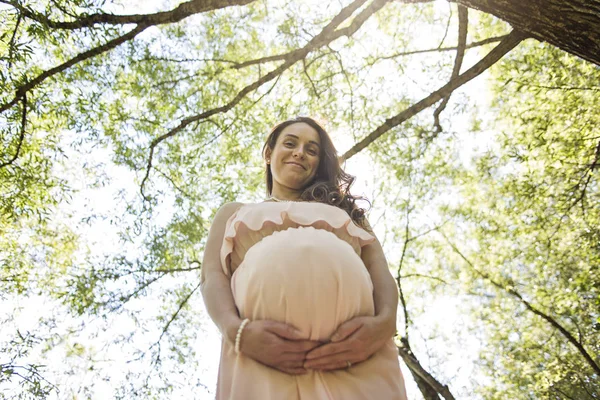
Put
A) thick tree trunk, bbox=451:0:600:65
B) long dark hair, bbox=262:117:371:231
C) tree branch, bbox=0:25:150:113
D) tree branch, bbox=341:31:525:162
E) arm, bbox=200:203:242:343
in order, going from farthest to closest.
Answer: tree branch, bbox=0:25:150:113 < tree branch, bbox=341:31:525:162 < long dark hair, bbox=262:117:371:231 < thick tree trunk, bbox=451:0:600:65 < arm, bbox=200:203:242:343

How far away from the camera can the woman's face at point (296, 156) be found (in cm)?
239

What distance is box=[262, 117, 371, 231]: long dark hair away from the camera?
2.26 meters

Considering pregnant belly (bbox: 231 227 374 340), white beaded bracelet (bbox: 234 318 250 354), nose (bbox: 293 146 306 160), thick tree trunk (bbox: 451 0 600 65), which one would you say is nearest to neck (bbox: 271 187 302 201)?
nose (bbox: 293 146 306 160)

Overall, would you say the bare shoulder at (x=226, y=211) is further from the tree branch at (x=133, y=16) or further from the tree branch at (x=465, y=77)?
the tree branch at (x=133, y=16)

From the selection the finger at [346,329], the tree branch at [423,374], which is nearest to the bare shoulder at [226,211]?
the finger at [346,329]

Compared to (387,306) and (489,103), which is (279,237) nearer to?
(387,306)

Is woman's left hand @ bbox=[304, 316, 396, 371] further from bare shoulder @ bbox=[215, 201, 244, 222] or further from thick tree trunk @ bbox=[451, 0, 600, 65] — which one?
thick tree trunk @ bbox=[451, 0, 600, 65]

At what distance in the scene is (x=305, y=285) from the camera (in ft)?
4.87

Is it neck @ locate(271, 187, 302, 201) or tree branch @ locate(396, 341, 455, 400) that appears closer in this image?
neck @ locate(271, 187, 302, 201)

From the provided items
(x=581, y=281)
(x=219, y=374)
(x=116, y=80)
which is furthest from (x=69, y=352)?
(x=581, y=281)

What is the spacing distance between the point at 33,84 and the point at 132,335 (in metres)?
3.96

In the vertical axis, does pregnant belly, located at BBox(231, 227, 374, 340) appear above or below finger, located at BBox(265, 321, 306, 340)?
above

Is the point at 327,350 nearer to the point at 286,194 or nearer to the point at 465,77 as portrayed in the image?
the point at 286,194

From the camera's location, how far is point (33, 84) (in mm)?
3252
